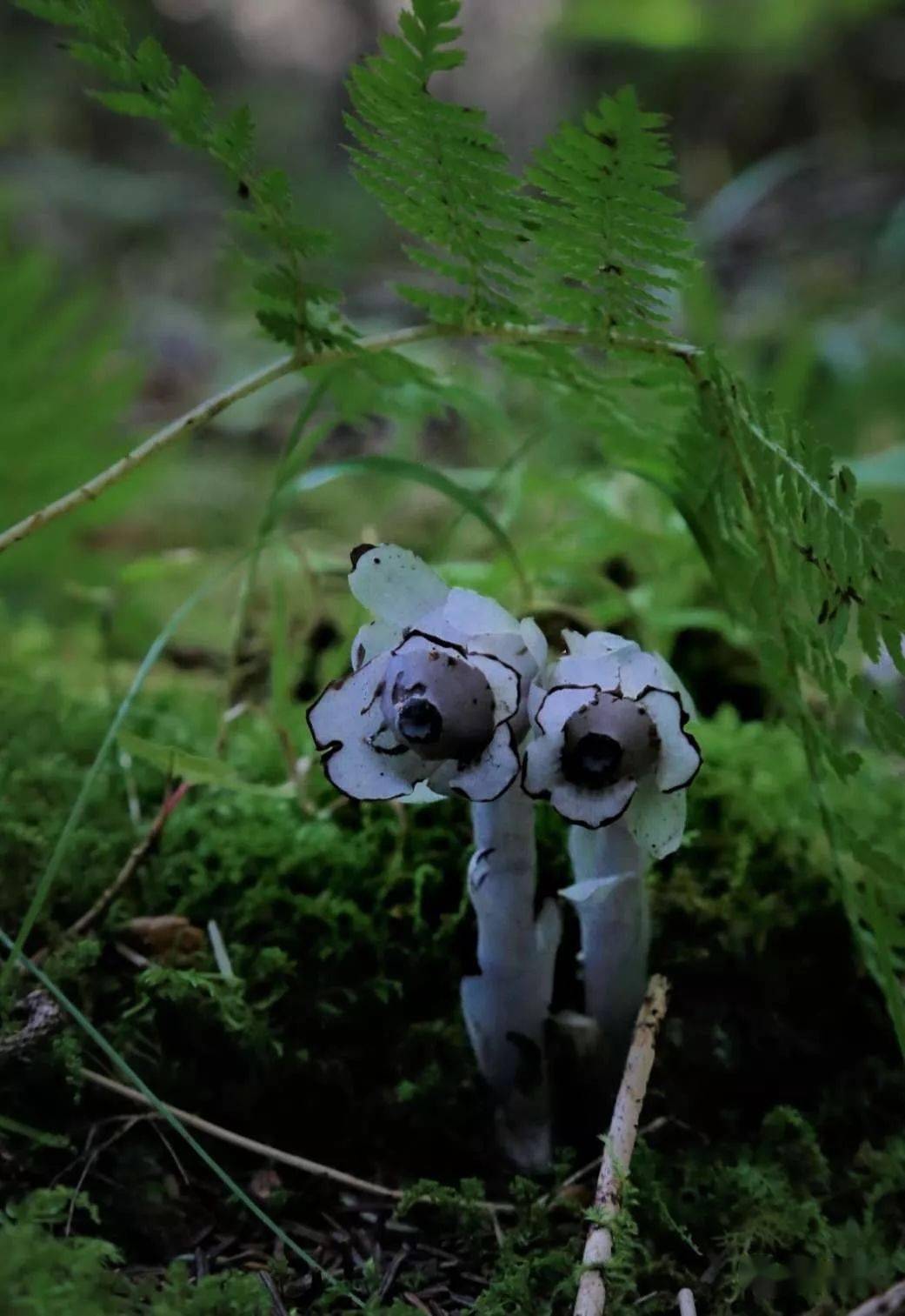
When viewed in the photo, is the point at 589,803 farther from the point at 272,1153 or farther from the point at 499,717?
the point at 272,1153

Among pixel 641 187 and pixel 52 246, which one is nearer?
pixel 641 187

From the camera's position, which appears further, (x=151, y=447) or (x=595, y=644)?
(x=151, y=447)

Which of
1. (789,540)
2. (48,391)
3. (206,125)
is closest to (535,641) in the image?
(789,540)

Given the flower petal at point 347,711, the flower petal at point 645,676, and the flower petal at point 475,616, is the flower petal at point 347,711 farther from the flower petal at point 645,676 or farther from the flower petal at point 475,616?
the flower petal at point 645,676

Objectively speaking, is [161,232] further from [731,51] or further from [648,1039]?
[648,1039]

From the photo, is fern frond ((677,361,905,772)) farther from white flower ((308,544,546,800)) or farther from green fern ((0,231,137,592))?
green fern ((0,231,137,592))

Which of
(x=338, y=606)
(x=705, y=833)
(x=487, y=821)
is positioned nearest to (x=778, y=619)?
(x=487, y=821)

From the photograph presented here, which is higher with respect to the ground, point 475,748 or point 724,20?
point 724,20

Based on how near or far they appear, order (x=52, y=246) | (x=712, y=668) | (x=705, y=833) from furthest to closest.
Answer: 1. (x=52, y=246)
2. (x=712, y=668)
3. (x=705, y=833)

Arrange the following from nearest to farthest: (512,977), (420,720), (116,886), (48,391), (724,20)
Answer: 1. (420,720)
2. (512,977)
3. (116,886)
4. (48,391)
5. (724,20)
